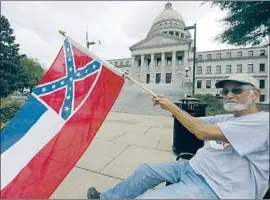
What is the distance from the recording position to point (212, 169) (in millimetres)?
1488

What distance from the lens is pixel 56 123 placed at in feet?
5.59

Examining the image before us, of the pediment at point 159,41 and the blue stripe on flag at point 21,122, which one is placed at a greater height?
the pediment at point 159,41

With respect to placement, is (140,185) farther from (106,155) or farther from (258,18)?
(258,18)

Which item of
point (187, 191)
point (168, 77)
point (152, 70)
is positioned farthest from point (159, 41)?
point (187, 191)

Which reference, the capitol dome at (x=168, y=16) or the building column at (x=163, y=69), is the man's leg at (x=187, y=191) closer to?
the building column at (x=163, y=69)

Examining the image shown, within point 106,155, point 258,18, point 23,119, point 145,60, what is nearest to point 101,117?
point 23,119

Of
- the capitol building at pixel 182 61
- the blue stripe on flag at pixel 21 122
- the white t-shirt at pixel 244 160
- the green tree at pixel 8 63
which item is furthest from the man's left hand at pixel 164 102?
the capitol building at pixel 182 61

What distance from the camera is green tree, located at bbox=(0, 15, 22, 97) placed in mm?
14354

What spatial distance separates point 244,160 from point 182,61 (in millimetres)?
54371

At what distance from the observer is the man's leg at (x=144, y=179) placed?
168 cm

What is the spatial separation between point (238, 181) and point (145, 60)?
5764cm

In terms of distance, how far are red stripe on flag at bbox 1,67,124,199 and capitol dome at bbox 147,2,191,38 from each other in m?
61.8

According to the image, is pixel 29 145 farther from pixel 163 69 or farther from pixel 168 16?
pixel 168 16

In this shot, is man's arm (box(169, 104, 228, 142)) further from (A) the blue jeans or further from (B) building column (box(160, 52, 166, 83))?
(B) building column (box(160, 52, 166, 83))
